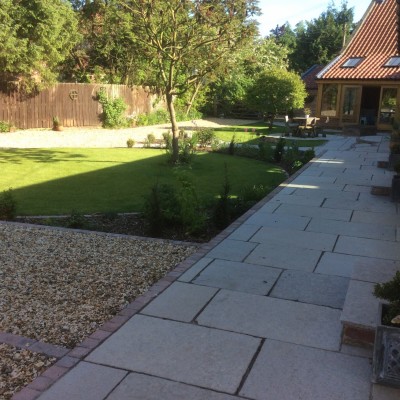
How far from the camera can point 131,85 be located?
2381 centimetres

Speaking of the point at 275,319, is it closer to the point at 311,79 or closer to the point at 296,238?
the point at 296,238

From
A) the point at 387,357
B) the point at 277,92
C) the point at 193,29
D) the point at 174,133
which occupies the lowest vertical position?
the point at 387,357

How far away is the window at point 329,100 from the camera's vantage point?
880 inches

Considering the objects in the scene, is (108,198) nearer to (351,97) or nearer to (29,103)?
(29,103)

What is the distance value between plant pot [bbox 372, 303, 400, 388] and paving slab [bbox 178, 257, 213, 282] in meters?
1.90

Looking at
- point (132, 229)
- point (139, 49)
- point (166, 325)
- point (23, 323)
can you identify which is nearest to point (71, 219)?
point (132, 229)

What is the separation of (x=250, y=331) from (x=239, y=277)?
1018mm

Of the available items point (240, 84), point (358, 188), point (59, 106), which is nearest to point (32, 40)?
point (59, 106)

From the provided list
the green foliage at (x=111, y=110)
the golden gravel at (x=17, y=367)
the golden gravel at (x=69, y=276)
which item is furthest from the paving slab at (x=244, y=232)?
the green foliage at (x=111, y=110)

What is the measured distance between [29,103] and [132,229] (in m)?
15.4

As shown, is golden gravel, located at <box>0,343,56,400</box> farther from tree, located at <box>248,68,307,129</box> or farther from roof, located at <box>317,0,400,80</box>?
roof, located at <box>317,0,400,80</box>

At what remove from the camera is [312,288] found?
385 centimetres

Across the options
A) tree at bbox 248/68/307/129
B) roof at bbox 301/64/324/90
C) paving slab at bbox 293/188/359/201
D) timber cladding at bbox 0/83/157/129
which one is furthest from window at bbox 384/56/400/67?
paving slab at bbox 293/188/359/201

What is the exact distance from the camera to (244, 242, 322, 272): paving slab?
4.41m
